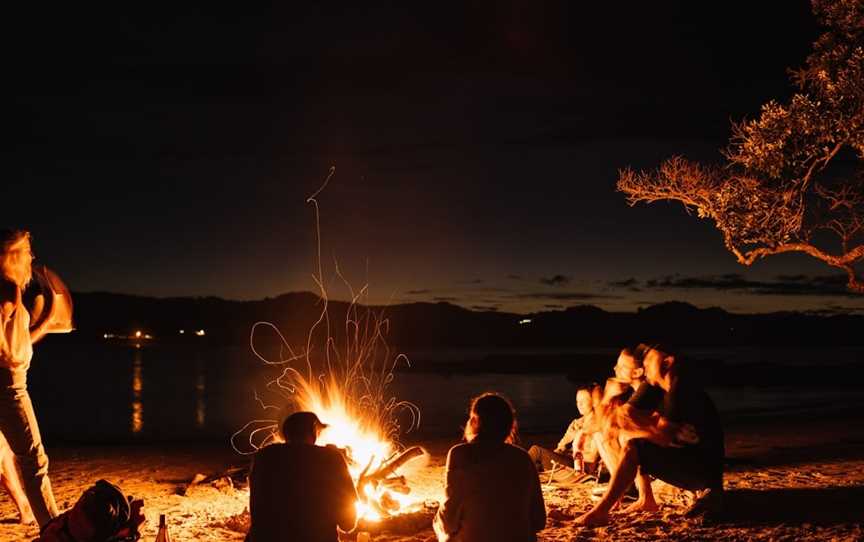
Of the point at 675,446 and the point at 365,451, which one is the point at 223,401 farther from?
the point at 675,446

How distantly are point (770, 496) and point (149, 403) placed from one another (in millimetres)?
35418

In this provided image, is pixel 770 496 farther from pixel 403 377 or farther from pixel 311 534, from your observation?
pixel 403 377

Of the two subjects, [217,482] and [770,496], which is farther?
[217,482]

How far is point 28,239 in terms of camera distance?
5.87 meters

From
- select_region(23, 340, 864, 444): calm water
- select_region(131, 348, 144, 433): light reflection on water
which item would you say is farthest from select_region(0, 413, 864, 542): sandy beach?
select_region(131, 348, 144, 433): light reflection on water

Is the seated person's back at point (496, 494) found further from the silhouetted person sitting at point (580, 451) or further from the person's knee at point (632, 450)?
the silhouetted person sitting at point (580, 451)

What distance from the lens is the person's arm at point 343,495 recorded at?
4.26 m

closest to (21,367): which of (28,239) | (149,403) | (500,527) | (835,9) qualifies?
(28,239)

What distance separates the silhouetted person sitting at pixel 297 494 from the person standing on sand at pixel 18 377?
89.6 inches

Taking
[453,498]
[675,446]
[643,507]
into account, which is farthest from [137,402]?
[453,498]

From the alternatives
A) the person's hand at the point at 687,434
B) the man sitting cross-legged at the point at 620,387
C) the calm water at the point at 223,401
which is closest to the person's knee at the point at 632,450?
the person's hand at the point at 687,434

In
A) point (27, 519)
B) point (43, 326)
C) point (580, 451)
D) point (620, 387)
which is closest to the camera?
point (43, 326)

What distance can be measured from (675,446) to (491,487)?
2571mm

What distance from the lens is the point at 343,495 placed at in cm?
428
